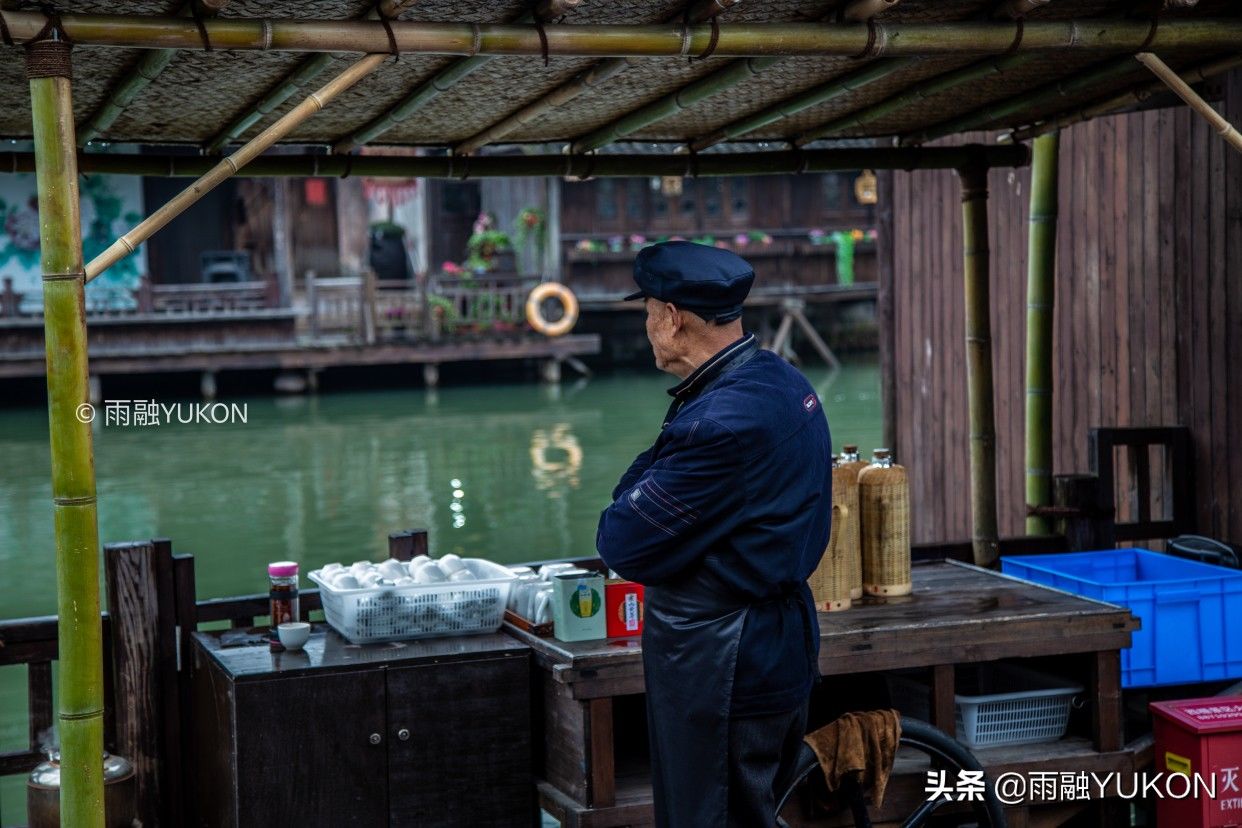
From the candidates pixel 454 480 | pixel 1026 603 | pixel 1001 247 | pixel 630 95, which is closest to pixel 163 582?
pixel 630 95

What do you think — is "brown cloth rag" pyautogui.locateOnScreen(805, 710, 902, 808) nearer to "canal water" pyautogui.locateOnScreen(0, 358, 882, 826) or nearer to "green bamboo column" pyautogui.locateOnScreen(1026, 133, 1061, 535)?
"green bamboo column" pyautogui.locateOnScreen(1026, 133, 1061, 535)

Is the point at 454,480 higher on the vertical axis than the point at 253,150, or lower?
lower

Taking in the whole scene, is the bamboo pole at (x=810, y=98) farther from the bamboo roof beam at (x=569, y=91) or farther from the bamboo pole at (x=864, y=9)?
the bamboo roof beam at (x=569, y=91)

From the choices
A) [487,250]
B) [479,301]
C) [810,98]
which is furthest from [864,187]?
[810,98]

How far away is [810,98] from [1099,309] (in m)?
3.16

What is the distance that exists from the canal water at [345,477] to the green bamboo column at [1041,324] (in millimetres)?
4308

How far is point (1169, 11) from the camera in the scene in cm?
365

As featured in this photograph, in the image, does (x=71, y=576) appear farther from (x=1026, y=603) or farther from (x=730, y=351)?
(x=1026, y=603)

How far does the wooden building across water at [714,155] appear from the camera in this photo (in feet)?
10.3

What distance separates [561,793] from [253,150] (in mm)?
1789

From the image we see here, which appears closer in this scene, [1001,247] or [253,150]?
[253,150]

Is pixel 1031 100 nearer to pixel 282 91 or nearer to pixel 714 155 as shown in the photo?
pixel 714 155

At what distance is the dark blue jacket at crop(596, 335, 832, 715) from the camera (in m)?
2.90

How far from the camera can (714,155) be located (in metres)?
5.33
